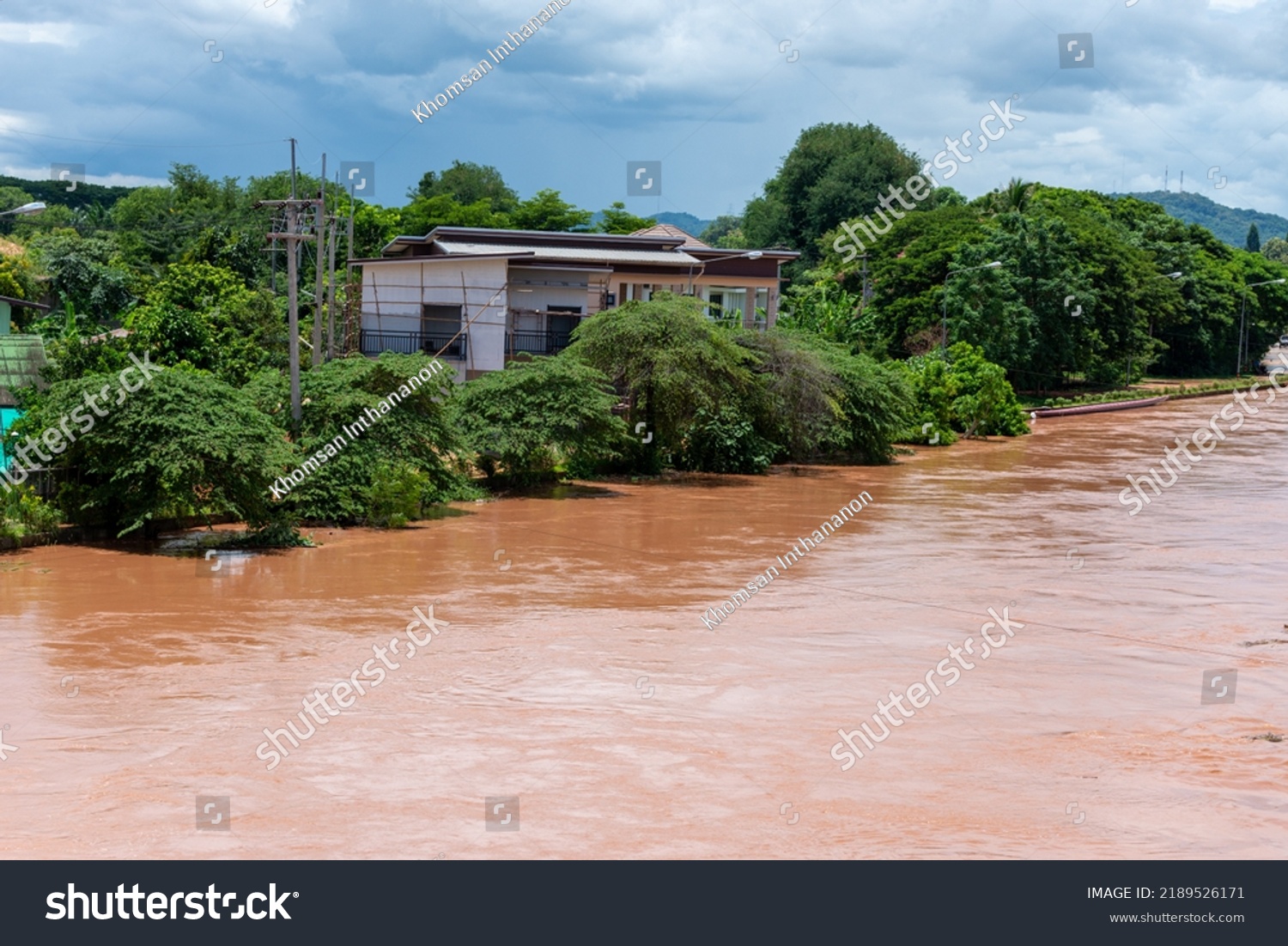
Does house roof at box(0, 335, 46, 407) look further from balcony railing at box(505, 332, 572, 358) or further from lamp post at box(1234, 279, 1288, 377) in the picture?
lamp post at box(1234, 279, 1288, 377)

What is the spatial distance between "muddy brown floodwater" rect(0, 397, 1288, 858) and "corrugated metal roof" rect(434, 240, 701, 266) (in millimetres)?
17190

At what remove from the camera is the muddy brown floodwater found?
10.4 meters

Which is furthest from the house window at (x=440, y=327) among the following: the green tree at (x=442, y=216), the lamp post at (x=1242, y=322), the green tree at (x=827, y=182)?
the lamp post at (x=1242, y=322)

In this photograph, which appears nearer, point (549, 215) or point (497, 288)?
point (497, 288)

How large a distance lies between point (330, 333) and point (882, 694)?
74.7 feet

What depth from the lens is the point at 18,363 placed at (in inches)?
972

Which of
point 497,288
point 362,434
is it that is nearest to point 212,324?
point 497,288

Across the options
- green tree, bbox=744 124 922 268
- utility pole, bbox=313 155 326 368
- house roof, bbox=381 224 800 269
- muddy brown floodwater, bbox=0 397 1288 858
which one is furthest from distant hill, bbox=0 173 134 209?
muddy brown floodwater, bbox=0 397 1288 858

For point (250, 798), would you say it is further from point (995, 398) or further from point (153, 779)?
point (995, 398)

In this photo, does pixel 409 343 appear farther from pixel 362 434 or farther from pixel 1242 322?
pixel 1242 322

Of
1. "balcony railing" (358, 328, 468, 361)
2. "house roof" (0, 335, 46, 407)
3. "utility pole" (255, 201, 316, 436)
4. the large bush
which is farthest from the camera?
the large bush

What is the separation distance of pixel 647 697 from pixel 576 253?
31.7 metres

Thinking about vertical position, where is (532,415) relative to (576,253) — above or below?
below

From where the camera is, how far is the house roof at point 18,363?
78.7 feet
